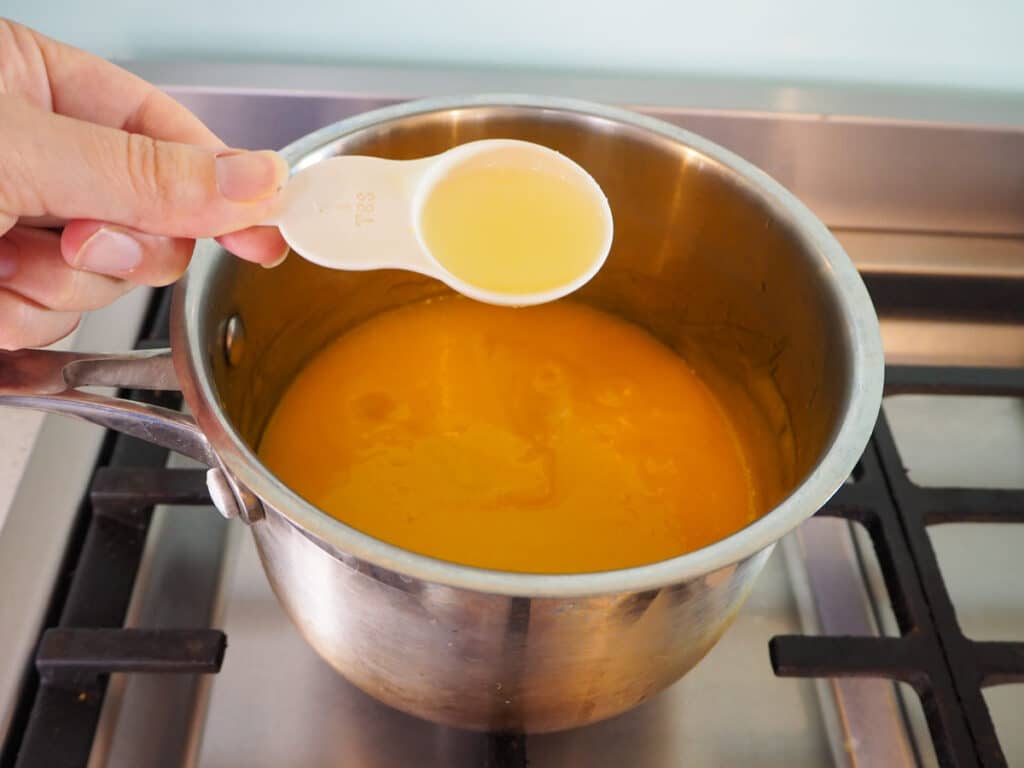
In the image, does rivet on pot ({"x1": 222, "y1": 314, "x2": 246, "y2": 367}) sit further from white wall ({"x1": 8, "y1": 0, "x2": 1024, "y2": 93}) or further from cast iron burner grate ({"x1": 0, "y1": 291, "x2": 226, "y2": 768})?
white wall ({"x1": 8, "y1": 0, "x2": 1024, "y2": 93})

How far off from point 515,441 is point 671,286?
0.62 feet

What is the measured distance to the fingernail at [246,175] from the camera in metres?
0.48

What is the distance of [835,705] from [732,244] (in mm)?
335

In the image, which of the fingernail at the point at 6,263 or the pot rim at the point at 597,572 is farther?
the fingernail at the point at 6,263

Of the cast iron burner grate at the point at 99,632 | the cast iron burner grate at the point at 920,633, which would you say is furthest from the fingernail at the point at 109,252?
the cast iron burner grate at the point at 920,633

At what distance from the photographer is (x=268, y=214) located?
52 cm

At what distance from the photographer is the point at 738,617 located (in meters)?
0.67

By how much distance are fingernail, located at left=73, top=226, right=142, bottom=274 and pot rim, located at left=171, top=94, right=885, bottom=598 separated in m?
0.04

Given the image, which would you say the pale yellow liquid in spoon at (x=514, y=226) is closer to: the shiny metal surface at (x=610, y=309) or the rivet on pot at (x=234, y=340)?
the shiny metal surface at (x=610, y=309)

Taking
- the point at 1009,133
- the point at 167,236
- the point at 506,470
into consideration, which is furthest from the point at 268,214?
the point at 1009,133

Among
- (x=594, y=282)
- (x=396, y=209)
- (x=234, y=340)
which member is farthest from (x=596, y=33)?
(x=234, y=340)

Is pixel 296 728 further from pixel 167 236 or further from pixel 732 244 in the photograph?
pixel 732 244

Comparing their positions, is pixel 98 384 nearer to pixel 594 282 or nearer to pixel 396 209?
pixel 396 209

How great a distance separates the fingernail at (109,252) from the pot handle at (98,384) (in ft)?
0.20
